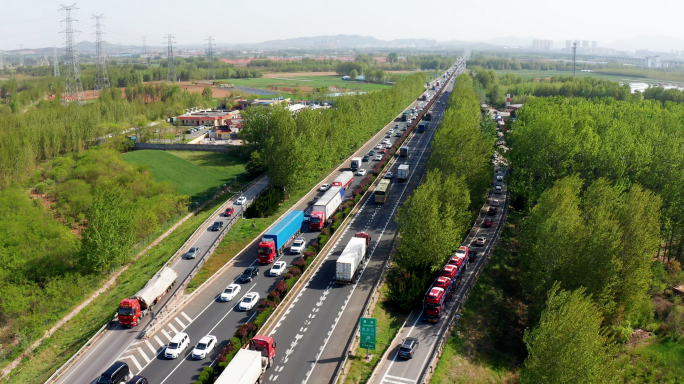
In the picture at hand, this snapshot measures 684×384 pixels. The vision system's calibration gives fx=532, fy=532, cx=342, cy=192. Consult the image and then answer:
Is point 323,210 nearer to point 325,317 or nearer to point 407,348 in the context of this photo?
point 325,317

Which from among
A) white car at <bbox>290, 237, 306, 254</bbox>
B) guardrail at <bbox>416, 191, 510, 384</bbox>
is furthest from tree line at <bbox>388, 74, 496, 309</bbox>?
white car at <bbox>290, 237, 306, 254</bbox>

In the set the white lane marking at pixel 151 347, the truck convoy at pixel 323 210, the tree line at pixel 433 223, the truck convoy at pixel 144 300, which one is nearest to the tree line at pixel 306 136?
the truck convoy at pixel 323 210

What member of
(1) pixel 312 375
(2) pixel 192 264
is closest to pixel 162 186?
(2) pixel 192 264

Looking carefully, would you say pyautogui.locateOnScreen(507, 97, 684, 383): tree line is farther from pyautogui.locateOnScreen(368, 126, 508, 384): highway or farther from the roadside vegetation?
pyautogui.locateOnScreen(368, 126, 508, 384): highway

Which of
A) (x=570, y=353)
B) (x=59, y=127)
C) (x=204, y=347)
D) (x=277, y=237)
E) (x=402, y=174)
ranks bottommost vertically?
(x=204, y=347)

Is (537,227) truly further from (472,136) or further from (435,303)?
(472,136)

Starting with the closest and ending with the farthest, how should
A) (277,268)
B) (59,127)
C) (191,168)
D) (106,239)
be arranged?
(277,268), (106,239), (191,168), (59,127)

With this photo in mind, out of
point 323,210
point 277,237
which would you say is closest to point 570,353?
point 277,237
